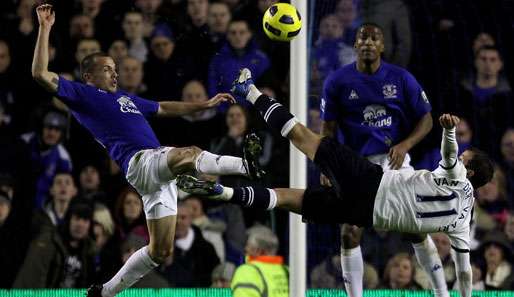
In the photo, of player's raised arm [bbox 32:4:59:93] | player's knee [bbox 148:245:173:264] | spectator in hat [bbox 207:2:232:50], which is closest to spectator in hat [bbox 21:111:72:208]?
spectator in hat [bbox 207:2:232:50]

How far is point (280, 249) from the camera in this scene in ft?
34.3

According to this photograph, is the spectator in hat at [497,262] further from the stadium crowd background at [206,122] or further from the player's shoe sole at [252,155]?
the player's shoe sole at [252,155]

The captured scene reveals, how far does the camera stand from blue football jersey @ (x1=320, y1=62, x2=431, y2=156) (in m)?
8.30

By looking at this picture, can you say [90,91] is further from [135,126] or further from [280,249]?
[280,249]

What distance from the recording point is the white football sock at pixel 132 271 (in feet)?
25.9

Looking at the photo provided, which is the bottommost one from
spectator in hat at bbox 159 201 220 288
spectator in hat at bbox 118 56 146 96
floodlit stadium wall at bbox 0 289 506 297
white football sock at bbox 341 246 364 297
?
floodlit stadium wall at bbox 0 289 506 297

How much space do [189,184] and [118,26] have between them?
3.83m

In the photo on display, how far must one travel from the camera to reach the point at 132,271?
7922 mm

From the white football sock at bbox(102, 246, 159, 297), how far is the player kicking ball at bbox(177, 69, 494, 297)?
2.37ft

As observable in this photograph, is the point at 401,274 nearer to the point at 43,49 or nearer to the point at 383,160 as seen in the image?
the point at 383,160

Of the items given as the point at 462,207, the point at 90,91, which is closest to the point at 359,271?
the point at 462,207

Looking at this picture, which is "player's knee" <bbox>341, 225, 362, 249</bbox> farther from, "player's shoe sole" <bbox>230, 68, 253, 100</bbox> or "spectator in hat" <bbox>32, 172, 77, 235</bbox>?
"spectator in hat" <bbox>32, 172, 77, 235</bbox>

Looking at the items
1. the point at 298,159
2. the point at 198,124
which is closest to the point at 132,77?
the point at 198,124

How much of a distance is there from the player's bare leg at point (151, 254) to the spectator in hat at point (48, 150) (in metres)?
2.61
